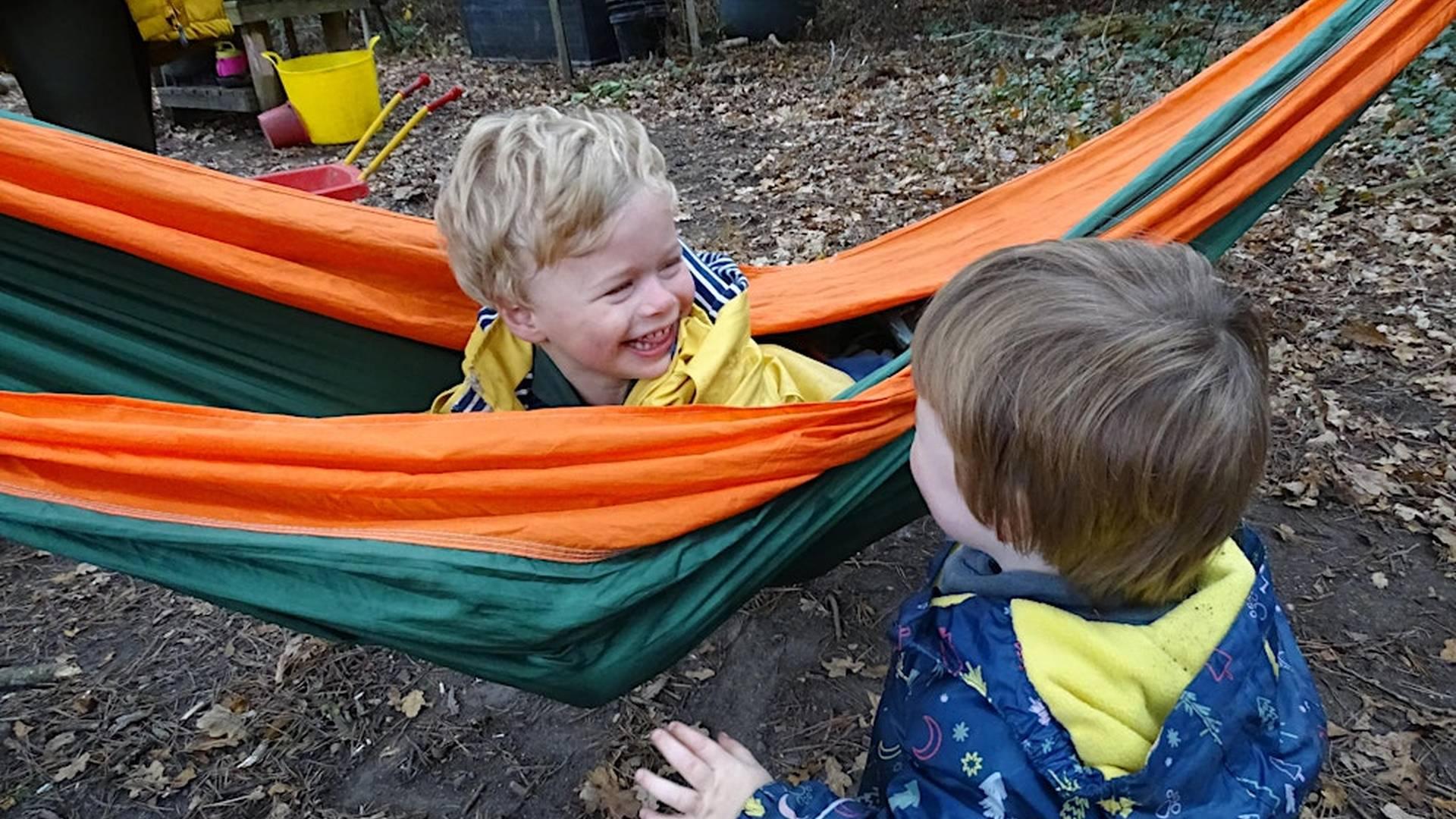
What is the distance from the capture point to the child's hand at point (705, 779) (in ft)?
3.62

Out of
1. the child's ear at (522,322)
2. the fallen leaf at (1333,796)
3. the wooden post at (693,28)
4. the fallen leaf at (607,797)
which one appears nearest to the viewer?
the child's ear at (522,322)

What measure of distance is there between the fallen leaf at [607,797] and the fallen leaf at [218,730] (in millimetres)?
716

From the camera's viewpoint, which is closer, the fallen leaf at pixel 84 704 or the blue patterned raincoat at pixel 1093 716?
the blue patterned raincoat at pixel 1093 716

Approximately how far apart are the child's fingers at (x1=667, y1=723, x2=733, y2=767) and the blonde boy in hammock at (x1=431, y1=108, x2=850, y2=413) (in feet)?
1.74

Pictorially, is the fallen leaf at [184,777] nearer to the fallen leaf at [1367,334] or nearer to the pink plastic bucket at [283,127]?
the fallen leaf at [1367,334]

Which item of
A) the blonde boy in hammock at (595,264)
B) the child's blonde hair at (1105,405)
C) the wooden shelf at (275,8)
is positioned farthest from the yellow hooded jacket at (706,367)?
the wooden shelf at (275,8)

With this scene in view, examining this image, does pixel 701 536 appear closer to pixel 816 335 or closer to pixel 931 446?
pixel 931 446

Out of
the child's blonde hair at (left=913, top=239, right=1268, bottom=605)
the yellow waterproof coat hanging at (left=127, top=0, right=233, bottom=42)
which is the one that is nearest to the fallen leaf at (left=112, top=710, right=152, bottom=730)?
the child's blonde hair at (left=913, top=239, right=1268, bottom=605)

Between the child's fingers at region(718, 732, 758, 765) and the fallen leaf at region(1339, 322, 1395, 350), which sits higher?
the child's fingers at region(718, 732, 758, 765)

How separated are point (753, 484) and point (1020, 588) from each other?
0.45 metres

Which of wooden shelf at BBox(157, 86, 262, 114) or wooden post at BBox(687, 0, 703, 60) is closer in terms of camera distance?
wooden shelf at BBox(157, 86, 262, 114)

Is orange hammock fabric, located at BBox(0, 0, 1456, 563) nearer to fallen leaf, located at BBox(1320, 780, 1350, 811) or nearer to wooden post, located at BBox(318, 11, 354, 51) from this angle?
fallen leaf, located at BBox(1320, 780, 1350, 811)

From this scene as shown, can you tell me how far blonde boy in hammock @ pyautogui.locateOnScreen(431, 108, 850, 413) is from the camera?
1.43 m

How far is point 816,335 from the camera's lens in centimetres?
205
